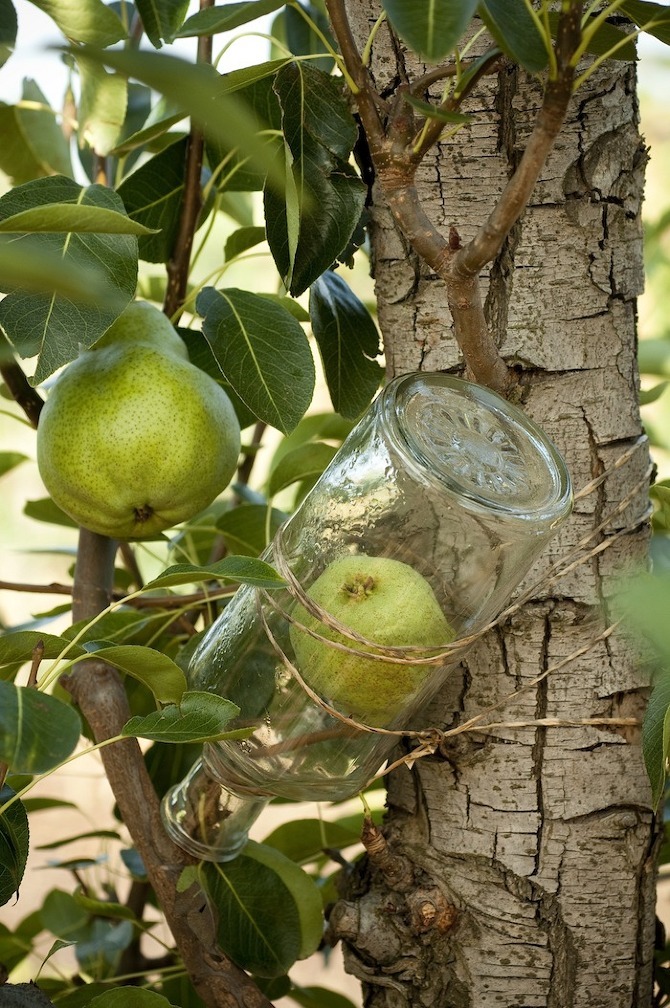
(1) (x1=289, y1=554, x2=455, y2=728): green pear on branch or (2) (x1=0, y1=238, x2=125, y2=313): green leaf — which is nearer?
(2) (x1=0, y1=238, x2=125, y2=313): green leaf

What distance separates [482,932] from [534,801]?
0.08m

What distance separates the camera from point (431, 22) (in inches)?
12.2

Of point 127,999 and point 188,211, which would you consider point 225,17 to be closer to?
point 188,211

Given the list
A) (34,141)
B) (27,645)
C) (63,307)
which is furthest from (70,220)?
(34,141)

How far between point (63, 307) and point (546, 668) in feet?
1.05

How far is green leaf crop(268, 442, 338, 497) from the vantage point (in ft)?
2.34

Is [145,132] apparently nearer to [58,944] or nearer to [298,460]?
[298,460]

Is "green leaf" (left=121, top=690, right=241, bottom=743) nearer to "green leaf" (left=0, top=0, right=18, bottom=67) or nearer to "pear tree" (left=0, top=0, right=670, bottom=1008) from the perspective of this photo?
"pear tree" (left=0, top=0, right=670, bottom=1008)

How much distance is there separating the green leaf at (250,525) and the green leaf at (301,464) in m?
0.03

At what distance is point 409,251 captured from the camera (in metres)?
0.54

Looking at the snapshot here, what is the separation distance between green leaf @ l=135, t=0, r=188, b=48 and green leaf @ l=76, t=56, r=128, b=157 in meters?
0.11

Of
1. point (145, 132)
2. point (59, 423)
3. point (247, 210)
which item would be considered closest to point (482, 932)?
point (59, 423)

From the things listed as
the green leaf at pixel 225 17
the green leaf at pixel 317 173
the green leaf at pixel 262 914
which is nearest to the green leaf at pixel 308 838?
the green leaf at pixel 262 914

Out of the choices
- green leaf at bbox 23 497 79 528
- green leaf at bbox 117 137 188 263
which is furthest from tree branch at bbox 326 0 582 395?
green leaf at bbox 23 497 79 528
